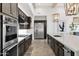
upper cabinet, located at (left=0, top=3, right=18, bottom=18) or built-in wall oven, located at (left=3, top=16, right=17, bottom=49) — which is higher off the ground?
upper cabinet, located at (left=0, top=3, right=18, bottom=18)

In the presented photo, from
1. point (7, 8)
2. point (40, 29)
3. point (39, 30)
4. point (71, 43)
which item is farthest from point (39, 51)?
point (40, 29)

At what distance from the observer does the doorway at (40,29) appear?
981 cm

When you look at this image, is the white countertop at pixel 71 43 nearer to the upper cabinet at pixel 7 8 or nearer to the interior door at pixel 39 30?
the upper cabinet at pixel 7 8

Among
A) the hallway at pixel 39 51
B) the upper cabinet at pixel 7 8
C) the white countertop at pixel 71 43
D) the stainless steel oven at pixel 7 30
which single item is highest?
the upper cabinet at pixel 7 8

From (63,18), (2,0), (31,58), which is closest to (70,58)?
(31,58)

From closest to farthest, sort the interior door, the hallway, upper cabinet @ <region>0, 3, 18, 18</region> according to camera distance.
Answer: upper cabinet @ <region>0, 3, 18, 18</region>, the hallway, the interior door

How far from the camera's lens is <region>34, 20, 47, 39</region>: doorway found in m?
9.81

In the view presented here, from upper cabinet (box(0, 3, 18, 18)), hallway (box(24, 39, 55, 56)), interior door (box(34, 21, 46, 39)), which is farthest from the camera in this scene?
interior door (box(34, 21, 46, 39))

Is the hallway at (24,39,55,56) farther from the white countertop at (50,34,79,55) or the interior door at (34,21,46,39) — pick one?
the interior door at (34,21,46,39)

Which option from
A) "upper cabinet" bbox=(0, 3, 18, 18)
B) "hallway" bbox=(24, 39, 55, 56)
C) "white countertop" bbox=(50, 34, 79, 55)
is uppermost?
"upper cabinet" bbox=(0, 3, 18, 18)

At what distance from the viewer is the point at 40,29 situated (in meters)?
9.94

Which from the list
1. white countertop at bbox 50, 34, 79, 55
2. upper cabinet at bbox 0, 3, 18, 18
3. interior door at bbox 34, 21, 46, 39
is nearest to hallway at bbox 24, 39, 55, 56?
white countertop at bbox 50, 34, 79, 55

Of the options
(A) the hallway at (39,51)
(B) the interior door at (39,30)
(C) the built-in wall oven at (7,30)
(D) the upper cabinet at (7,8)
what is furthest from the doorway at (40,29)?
(C) the built-in wall oven at (7,30)

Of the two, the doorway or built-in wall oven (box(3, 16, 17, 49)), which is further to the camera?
the doorway
